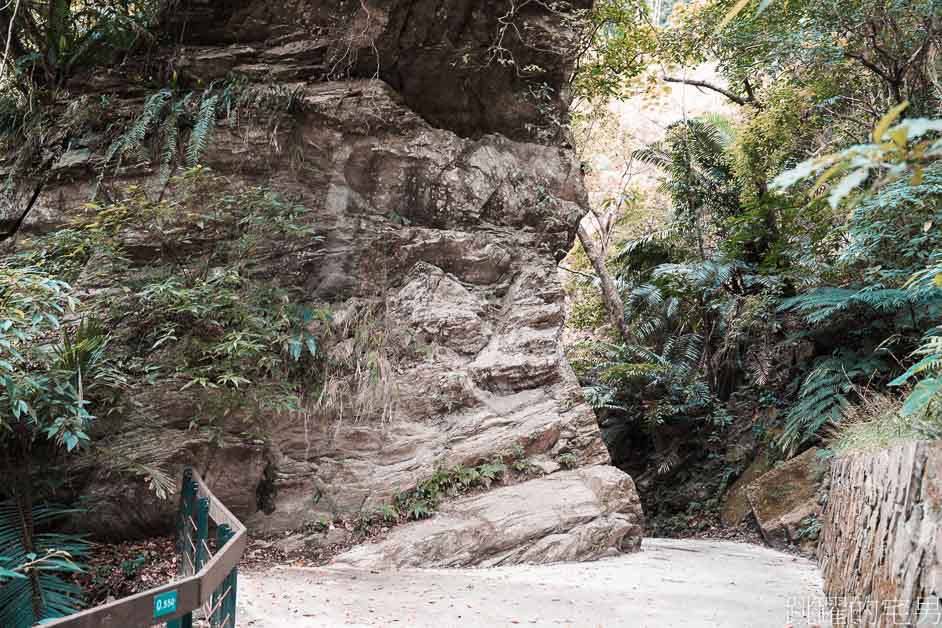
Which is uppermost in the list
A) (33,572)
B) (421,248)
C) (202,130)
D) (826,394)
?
(202,130)

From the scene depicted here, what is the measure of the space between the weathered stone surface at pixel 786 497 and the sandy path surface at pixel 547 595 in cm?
123

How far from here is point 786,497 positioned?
8461 mm

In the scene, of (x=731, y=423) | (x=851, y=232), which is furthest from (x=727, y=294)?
(x=851, y=232)

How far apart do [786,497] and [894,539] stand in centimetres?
565

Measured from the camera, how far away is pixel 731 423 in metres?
11.3

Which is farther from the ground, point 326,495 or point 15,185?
point 15,185

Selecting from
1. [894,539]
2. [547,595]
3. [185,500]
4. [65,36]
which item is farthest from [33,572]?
[65,36]

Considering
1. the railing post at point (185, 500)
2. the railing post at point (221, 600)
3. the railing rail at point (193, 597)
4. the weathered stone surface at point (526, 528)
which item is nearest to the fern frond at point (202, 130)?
the railing post at point (185, 500)

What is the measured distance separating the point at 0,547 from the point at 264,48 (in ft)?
20.9

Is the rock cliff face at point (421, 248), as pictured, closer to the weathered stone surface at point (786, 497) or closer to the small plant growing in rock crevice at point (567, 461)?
the small plant growing in rock crevice at point (567, 461)

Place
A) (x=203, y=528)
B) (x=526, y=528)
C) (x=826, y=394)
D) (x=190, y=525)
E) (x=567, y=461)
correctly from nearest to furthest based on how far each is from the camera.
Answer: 1. (x=203, y=528)
2. (x=190, y=525)
3. (x=526, y=528)
4. (x=567, y=461)
5. (x=826, y=394)

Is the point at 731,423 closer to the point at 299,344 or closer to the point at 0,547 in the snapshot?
the point at 299,344

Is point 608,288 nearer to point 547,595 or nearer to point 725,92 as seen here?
point 725,92

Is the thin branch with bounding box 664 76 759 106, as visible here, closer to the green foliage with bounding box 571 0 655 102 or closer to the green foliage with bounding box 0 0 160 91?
the green foliage with bounding box 571 0 655 102
